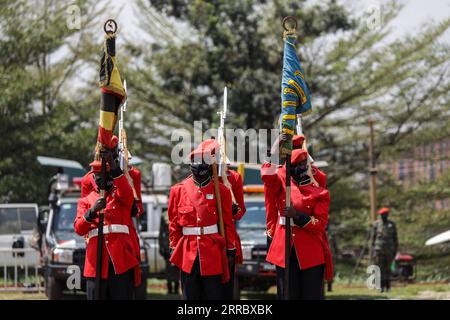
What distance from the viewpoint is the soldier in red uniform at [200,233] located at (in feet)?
31.1

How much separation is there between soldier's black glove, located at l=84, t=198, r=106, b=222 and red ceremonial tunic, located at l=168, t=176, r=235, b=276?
74cm

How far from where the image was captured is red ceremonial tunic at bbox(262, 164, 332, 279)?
9.30 metres

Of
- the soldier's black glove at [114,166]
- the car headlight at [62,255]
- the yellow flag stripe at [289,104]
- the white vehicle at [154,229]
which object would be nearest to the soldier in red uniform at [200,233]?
the soldier's black glove at [114,166]

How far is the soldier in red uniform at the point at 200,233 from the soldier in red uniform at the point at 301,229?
0.45 m

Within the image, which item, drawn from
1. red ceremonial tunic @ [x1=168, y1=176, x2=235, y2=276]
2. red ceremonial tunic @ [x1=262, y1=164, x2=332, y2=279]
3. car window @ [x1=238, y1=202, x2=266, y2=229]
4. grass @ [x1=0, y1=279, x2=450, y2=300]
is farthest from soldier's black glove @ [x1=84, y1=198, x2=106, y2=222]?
car window @ [x1=238, y1=202, x2=266, y2=229]

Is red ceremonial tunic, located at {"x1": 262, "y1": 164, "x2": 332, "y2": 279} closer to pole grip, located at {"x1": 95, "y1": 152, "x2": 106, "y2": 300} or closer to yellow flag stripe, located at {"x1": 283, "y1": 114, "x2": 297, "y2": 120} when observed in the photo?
yellow flag stripe, located at {"x1": 283, "y1": 114, "x2": 297, "y2": 120}

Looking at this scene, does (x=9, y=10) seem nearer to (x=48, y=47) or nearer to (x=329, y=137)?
(x=48, y=47)

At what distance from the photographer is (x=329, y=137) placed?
2855 centimetres

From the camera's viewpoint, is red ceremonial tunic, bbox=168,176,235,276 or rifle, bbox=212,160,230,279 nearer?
red ceremonial tunic, bbox=168,176,235,276

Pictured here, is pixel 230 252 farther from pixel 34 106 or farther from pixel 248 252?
pixel 34 106

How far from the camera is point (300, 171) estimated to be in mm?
9438

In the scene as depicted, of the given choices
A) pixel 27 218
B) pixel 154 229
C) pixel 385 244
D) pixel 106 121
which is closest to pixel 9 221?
pixel 27 218

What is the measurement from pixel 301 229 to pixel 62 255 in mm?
7305

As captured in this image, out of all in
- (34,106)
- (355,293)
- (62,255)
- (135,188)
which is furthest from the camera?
(34,106)
